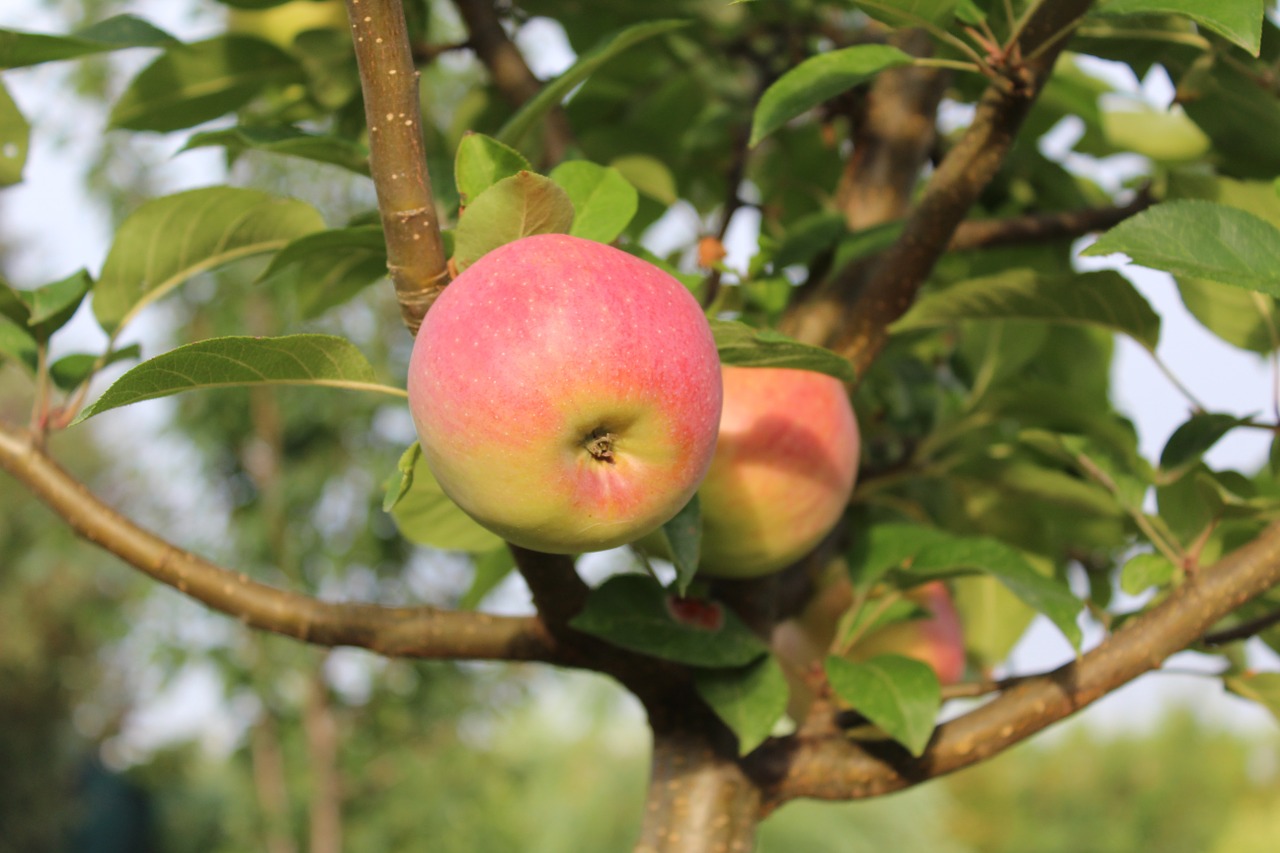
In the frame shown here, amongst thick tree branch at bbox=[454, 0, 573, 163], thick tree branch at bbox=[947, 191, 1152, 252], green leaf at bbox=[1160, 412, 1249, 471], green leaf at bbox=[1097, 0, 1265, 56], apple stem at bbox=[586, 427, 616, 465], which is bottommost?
green leaf at bbox=[1160, 412, 1249, 471]

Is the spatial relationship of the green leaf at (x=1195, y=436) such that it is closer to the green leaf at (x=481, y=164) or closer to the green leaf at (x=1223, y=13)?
the green leaf at (x=1223, y=13)

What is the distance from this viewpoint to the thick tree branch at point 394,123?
320 millimetres

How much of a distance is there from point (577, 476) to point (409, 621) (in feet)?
0.76

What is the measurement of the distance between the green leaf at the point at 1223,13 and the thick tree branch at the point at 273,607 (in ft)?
1.15

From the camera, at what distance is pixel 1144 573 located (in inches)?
19.9

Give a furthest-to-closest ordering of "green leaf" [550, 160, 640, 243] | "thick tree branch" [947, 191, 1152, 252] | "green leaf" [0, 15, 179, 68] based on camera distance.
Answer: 1. "thick tree branch" [947, 191, 1152, 252]
2. "green leaf" [0, 15, 179, 68]
3. "green leaf" [550, 160, 640, 243]


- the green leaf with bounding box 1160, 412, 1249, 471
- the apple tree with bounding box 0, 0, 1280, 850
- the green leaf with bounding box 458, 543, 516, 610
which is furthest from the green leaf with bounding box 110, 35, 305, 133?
the green leaf with bounding box 1160, 412, 1249, 471

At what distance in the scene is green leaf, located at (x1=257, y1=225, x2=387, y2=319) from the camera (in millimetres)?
411

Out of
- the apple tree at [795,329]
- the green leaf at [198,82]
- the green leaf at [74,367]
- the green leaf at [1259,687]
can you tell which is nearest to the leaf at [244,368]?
the apple tree at [795,329]

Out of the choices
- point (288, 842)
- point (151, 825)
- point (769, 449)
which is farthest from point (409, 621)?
point (151, 825)

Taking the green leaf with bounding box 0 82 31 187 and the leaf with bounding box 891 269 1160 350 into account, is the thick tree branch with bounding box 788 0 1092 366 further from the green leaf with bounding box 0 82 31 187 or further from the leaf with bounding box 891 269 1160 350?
the green leaf with bounding box 0 82 31 187

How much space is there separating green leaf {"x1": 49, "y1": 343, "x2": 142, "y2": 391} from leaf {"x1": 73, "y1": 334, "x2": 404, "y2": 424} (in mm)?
213

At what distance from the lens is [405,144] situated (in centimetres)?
32

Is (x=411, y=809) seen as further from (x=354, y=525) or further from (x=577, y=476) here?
(x=577, y=476)
